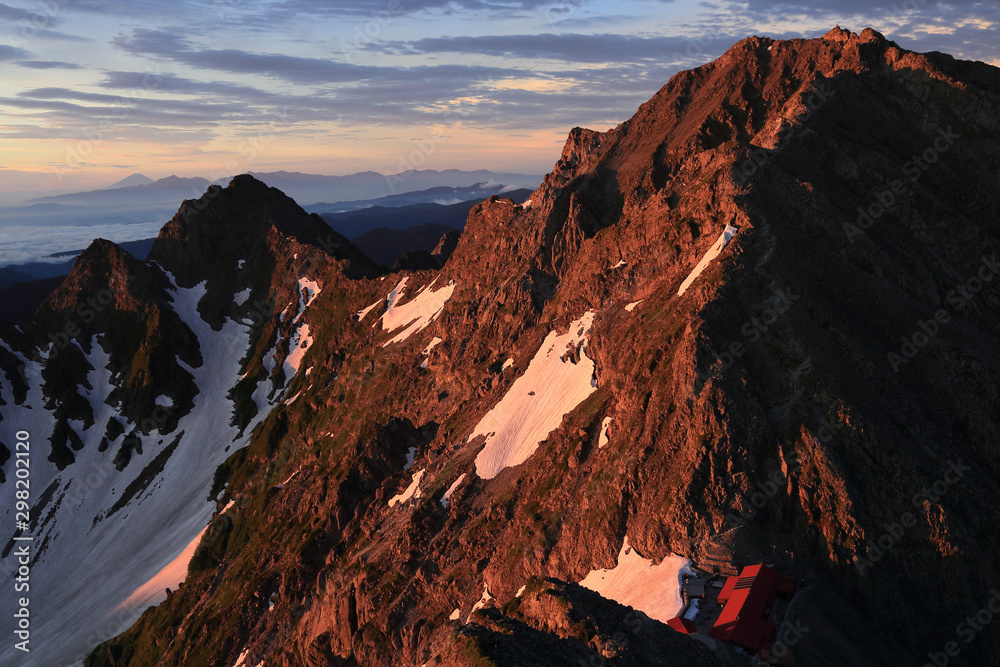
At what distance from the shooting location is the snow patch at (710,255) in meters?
64.1

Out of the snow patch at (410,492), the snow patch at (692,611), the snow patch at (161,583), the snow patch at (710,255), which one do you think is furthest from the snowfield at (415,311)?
the snow patch at (692,611)

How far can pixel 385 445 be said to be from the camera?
97.8 m

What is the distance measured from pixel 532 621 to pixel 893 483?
26944 millimetres

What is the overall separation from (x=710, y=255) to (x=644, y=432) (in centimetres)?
2041

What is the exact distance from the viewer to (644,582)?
4853cm

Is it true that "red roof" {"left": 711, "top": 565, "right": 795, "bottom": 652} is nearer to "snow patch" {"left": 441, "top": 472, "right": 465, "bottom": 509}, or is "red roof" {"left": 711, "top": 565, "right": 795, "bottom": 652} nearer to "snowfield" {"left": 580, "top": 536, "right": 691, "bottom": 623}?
"snowfield" {"left": 580, "top": 536, "right": 691, "bottom": 623}

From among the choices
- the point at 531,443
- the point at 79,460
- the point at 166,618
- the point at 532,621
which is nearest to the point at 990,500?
the point at 532,621

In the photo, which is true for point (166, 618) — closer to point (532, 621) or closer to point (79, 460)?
point (79, 460)

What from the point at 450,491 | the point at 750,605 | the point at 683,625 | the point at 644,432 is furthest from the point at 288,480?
the point at 750,605

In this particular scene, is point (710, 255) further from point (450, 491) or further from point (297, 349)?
point (297, 349)

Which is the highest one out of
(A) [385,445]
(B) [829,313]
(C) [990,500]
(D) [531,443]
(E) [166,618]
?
(B) [829,313]

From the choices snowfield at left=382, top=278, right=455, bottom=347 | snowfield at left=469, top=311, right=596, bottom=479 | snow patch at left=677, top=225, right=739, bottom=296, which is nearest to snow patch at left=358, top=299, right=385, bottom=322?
snowfield at left=382, top=278, right=455, bottom=347

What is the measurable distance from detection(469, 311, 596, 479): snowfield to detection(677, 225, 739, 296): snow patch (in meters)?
15.1

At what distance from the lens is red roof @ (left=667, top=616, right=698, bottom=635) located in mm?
40531
